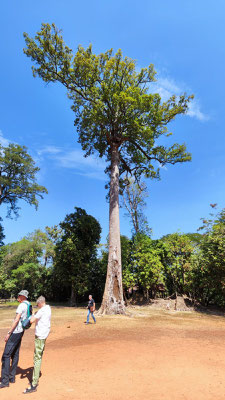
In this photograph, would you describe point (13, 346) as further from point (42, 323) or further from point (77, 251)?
point (77, 251)

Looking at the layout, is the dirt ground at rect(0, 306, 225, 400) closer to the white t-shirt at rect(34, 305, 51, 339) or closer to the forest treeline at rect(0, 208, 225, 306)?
the white t-shirt at rect(34, 305, 51, 339)

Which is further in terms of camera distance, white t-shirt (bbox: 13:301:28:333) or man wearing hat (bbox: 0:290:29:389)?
white t-shirt (bbox: 13:301:28:333)

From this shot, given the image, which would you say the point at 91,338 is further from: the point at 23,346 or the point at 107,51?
the point at 107,51

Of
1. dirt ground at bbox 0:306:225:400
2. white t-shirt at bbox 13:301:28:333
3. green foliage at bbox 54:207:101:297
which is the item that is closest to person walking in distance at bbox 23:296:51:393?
dirt ground at bbox 0:306:225:400

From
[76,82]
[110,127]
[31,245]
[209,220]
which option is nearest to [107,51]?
[76,82]

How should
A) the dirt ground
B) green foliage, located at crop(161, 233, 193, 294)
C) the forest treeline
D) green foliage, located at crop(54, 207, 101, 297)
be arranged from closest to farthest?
the dirt ground → the forest treeline → green foliage, located at crop(161, 233, 193, 294) → green foliage, located at crop(54, 207, 101, 297)

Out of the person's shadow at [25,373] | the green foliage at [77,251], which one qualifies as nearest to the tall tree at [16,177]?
the green foliage at [77,251]

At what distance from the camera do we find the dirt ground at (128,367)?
354 cm

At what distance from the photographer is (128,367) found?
4.64 m

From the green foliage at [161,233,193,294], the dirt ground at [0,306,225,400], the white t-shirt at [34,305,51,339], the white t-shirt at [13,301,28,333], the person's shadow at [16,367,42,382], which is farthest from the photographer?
the green foliage at [161,233,193,294]

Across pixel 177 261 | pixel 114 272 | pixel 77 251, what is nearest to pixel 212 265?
pixel 177 261

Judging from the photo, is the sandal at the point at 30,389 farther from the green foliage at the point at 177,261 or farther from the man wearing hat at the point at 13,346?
the green foliage at the point at 177,261

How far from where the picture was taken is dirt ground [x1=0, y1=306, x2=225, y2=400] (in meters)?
3.54

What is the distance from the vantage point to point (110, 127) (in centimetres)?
1762
